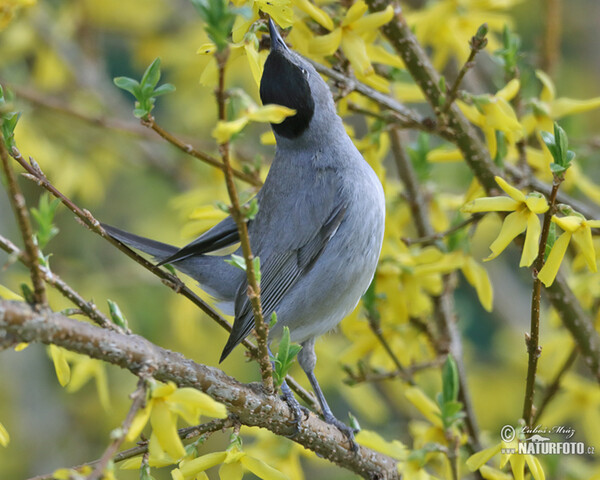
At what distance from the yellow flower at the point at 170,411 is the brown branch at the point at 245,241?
24cm

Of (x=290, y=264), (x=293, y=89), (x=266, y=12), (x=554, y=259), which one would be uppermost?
(x=293, y=89)

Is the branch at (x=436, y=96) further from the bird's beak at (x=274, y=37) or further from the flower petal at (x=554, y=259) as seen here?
the flower petal at (x=554, y=259)

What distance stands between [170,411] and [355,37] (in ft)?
4.63

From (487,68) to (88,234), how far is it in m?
3.22

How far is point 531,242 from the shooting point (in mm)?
1926

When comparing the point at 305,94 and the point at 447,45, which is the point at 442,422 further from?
the point at 447,45

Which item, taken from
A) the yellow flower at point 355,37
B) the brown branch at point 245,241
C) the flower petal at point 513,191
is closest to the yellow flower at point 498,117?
the yellow flower at point 355,37

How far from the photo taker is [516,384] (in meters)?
5.08

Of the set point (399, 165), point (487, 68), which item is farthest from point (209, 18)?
point (487, 68)

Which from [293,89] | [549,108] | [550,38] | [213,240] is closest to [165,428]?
[213,240]

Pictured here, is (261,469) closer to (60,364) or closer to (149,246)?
(60,364)

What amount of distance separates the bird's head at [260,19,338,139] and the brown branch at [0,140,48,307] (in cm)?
116

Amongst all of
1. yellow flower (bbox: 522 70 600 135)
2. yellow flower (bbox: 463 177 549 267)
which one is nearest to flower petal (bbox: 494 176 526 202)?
yellow flower (bbox: 463 177 549 267)

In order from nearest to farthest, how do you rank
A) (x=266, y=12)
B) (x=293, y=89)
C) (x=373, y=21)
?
(x=266, y=12) < (x=373, y=21) < (x=293, y=89)
